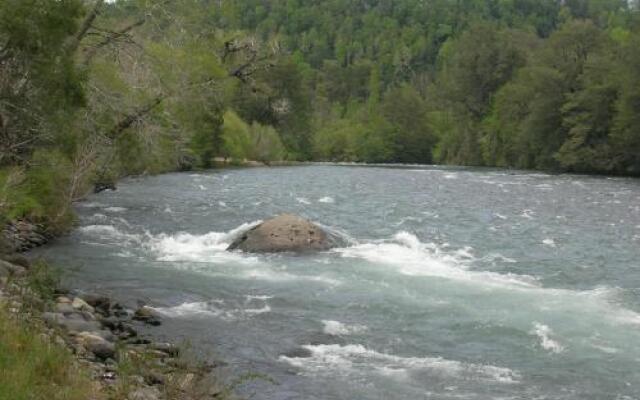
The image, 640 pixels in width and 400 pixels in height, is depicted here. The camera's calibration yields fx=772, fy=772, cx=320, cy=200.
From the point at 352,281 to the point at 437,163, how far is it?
7889 cm

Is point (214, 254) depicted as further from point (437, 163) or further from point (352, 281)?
point (437, 163)

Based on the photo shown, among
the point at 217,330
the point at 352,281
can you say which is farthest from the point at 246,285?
the point at 217,330

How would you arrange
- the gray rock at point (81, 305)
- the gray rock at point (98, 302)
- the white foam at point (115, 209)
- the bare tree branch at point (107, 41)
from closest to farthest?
1. the gray rock at point (81, 305)
2. the gray rock at point (98, 302)
3. the bare tree branch at point (107, 41)
4. the white foam at point (115, 209)

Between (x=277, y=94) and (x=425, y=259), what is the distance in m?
70.9

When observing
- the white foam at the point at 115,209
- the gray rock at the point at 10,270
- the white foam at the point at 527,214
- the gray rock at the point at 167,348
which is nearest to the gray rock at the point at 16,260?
the gray rock at the point at 10,270

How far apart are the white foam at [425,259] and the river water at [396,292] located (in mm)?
70

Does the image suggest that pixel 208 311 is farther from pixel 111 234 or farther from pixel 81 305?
pixel 111 234

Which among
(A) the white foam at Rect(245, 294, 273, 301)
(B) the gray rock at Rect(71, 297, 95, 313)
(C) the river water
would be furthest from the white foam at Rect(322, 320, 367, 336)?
(B) the gray rock at Rect(71, 297, 95, 313)

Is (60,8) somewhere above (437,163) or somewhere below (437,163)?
above

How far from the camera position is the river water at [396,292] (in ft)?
37.5

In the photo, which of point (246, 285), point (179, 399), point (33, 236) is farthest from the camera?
point (33, 236)

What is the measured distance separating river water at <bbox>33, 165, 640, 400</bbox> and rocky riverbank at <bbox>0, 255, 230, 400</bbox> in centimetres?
81

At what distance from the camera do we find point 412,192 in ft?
A: 128

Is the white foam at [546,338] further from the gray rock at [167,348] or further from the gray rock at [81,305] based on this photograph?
the gray rock at [81,305]
